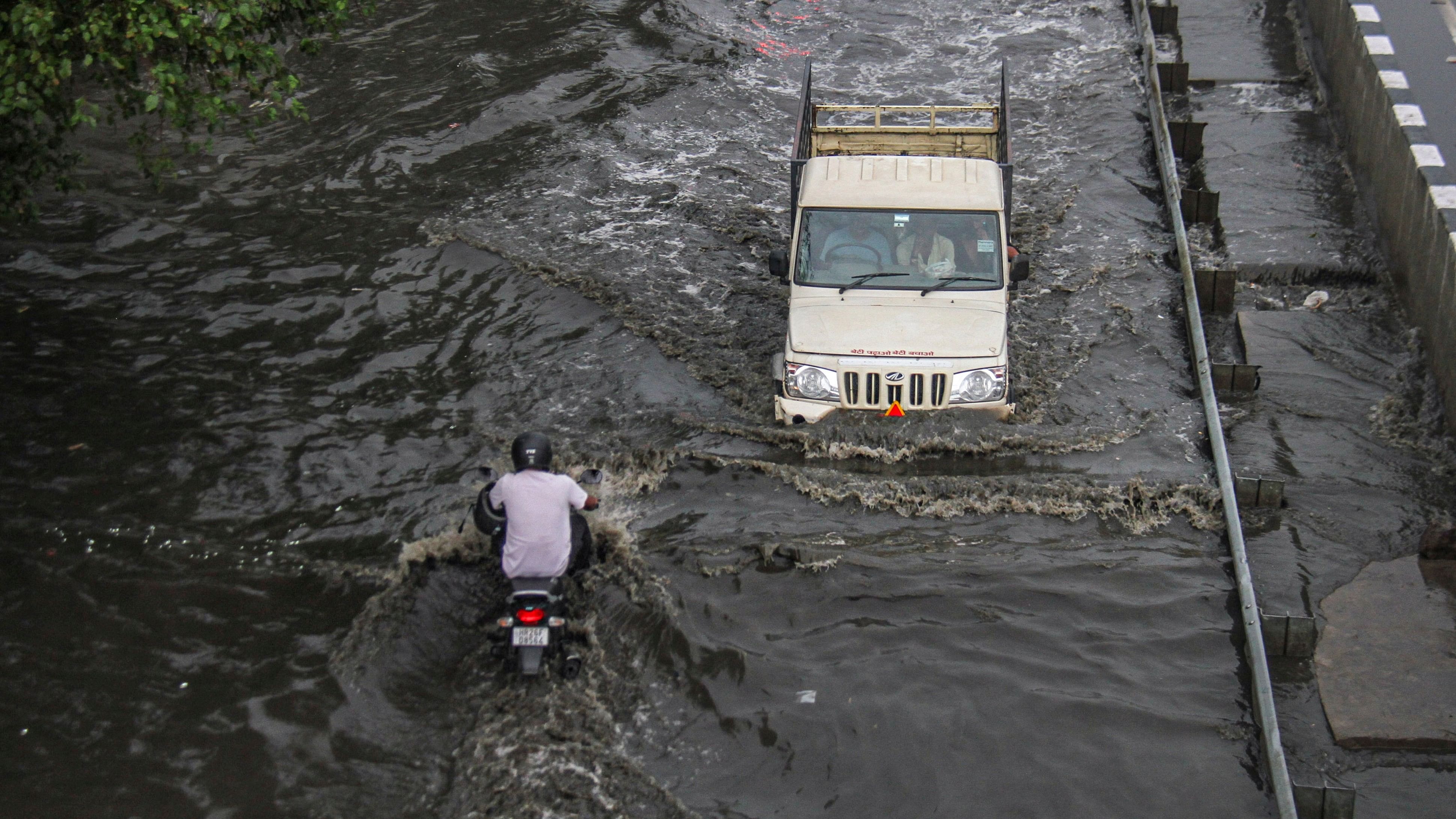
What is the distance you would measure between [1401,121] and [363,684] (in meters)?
11.7

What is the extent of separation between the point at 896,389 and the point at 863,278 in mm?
1033

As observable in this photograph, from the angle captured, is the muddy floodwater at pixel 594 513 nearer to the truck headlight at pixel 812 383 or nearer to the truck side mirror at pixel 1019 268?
the truck headlight at pixel 812 383

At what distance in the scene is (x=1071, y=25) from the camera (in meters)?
20.4

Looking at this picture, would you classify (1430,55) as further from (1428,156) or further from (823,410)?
(823,410)

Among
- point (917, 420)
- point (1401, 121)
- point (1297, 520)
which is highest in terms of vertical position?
point (1401, 121)

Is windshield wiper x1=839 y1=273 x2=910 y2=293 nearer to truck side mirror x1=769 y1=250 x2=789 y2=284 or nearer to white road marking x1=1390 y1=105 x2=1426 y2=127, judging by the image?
truck side mirror x1=769 y1=250 x2=789 y2=284

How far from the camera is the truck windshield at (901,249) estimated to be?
10031 mm

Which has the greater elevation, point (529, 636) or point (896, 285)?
point (896, 285)

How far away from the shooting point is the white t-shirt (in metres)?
7.16

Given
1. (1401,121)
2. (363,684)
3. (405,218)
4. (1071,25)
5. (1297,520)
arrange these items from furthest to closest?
(1071,25) → (405,218) → (1401,121) → (1297,520) → (363,684)

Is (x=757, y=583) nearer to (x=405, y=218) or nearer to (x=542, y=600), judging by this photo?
(x=542, y=600)

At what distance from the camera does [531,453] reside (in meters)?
7.20


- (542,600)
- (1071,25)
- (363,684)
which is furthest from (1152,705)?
(1071,25)

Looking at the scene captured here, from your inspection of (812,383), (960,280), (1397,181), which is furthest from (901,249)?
(1397,181)
